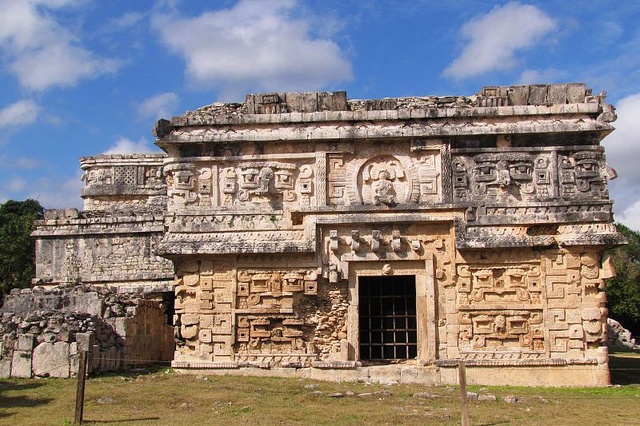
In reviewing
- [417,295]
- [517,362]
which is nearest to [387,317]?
[417,295]

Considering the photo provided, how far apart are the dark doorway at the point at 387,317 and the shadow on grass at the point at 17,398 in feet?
20.0

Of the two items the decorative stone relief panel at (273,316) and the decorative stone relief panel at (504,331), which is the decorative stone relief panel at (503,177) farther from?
the decorative stone relief panel at (273,316)

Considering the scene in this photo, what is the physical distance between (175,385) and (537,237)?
7.19 metres

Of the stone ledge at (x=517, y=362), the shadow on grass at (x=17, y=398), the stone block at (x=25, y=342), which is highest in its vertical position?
the stone block at (x=25, y=342)

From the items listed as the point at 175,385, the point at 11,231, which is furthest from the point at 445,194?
the point at 11,231

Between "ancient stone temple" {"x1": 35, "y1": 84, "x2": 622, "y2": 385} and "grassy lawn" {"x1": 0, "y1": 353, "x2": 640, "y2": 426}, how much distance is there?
87 centimetres

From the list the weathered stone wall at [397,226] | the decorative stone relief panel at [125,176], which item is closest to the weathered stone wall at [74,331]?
the weathered stone wall at [397,226]

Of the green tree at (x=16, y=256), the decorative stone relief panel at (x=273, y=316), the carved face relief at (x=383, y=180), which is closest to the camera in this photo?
the decorative stone relief panel at (x=273, y=316)

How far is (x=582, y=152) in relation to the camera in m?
14.0

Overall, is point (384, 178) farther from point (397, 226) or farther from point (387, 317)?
point (387, 317)

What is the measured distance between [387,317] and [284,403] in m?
3.93

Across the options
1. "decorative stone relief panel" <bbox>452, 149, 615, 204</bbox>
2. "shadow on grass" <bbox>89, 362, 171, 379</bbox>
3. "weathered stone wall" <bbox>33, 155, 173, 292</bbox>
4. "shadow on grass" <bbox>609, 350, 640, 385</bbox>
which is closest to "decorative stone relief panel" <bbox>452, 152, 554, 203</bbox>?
"decorative stone relief panel" <bbox>452, 149, 615, 204</bbox>

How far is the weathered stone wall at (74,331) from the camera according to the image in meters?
12.6

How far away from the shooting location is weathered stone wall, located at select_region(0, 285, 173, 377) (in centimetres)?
1264
